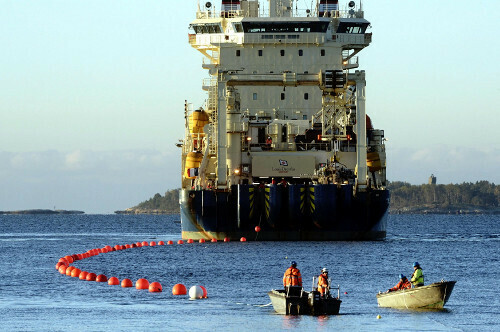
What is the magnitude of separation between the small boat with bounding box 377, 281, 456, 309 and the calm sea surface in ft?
1.56

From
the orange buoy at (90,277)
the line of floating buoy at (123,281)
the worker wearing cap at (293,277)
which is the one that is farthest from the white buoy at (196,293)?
the orange buoy at (90,277)

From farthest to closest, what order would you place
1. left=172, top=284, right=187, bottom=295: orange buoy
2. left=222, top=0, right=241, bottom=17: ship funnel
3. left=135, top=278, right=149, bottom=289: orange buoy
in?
left=222, top=0, right=241, bottom=17: ship funnel, left=135, top=278, right=149, bottom=289: orange buoy, left=172, top=284, right=187, bottom=295: orange buoy

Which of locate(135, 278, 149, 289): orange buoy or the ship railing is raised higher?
the ship railing

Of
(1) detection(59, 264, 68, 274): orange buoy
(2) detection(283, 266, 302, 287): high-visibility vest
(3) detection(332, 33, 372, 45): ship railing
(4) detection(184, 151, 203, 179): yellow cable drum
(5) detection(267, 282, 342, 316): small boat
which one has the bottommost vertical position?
(5) detection(267, 282, 342, 316): small boat

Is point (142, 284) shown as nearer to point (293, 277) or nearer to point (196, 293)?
point (196, 293)

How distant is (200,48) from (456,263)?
121ft

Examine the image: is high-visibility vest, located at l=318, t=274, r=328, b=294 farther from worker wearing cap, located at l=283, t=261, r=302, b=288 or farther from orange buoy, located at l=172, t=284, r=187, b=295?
orange buoy, located at l=172, t=284, r=187, b=295

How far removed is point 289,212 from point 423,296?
34141mm

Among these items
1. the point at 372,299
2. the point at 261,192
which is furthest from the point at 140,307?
the point at 261,192

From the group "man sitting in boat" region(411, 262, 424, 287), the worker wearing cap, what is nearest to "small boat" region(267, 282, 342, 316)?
A: the worker wearing cap

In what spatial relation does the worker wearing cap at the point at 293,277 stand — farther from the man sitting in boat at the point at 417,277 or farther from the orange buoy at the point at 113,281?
the orange buoy at the point at 113,281

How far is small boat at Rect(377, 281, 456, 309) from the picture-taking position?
121ft

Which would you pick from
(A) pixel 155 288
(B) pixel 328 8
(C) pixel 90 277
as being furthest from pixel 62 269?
(B) pixel 328 8

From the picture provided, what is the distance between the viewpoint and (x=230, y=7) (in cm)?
9131
